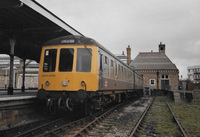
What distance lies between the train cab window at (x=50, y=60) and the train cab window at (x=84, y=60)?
974 mm

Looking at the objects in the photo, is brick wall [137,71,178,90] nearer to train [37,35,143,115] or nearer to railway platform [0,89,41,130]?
train [37,35,143,115]

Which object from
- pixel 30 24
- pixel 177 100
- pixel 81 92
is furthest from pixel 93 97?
pixel 177 100

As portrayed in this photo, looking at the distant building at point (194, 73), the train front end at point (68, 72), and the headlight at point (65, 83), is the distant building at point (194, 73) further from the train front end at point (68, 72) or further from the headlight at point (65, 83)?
the headlight at point (65, 83)

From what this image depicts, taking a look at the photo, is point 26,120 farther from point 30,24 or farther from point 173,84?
point 173,84

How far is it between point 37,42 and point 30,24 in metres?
3.34

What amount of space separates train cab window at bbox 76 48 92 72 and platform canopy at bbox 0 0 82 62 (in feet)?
6.40

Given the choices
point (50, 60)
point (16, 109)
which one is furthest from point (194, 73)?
point (16, 109)

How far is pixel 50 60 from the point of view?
8492mm

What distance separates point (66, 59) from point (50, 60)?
Result: 0.68m

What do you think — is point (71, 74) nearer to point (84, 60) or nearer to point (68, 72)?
point (68, 72)

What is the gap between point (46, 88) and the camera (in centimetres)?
820

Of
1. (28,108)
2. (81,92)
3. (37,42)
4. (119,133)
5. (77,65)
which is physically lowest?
(119,133)

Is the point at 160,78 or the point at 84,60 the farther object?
the point at 160,78

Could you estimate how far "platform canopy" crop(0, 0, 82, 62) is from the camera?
7602mm
